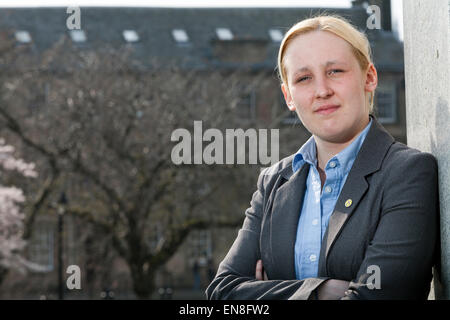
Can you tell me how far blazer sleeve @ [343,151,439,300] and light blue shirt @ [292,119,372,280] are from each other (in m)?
0.21

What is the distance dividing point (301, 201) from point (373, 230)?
38 cm

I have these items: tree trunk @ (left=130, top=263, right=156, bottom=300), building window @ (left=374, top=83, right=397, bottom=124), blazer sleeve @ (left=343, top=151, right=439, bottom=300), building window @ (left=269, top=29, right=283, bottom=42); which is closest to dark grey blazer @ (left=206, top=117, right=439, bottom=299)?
blazer sleeve @ (left=343, top=151, right=439, bottom=300)

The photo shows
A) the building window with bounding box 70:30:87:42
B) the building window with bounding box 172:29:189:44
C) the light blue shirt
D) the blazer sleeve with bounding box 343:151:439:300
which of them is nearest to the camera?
the blazer sleeve with bounding box 343:151:439:300

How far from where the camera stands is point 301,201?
2.97m

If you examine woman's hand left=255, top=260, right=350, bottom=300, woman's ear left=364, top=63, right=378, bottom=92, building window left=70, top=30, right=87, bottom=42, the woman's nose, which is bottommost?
woman's hand left=255, top=260, right=350, bottom=300

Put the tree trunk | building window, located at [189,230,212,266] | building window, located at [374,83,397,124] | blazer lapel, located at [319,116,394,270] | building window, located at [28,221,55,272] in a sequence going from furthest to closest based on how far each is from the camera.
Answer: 1. building window, located at [374,83,397,124]
2. building window, located at [189,230,212,266]
3. building window, located at [28,221,55,272]
4. the tree trunk
5. blazer lapel, located at [319,116,394,270]

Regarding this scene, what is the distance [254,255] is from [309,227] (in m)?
0.43

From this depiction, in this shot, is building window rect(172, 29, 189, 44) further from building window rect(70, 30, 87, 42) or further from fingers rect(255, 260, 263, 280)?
fingers rect(255, 260, 263, 280)

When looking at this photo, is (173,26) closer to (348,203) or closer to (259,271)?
(259,271)

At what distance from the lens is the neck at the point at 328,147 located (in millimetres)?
2926

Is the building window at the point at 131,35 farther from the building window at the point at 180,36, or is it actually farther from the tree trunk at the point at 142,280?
the tree trunk at the point at 142,280

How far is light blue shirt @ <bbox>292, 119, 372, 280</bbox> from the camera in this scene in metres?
2.82

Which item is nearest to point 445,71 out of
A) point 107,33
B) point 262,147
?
point 262,147
